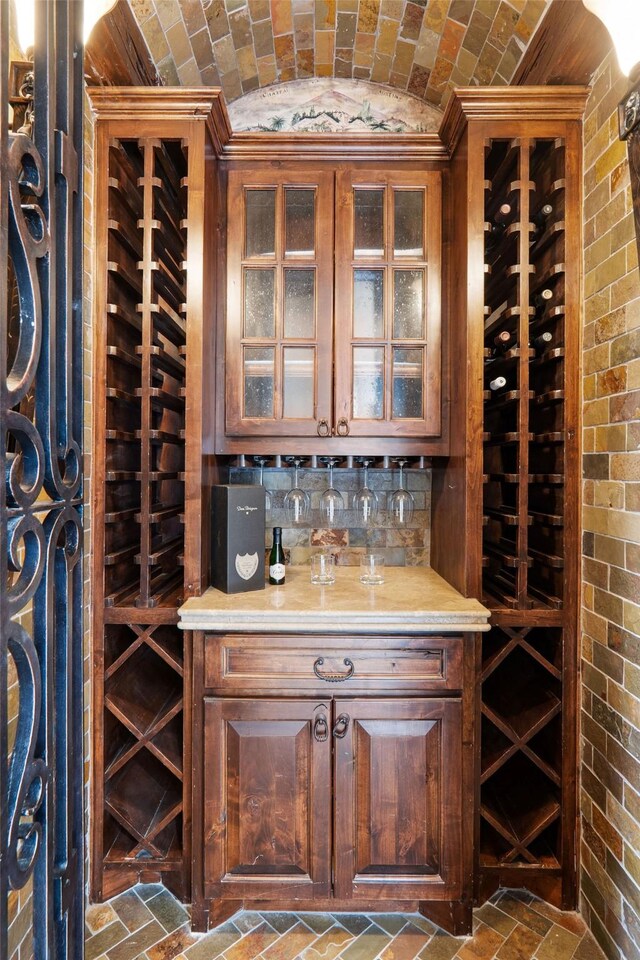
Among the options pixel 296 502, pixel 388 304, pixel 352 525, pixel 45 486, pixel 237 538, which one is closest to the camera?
pixel 45 486

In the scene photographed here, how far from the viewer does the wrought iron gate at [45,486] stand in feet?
2.47

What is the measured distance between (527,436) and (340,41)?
5.79 feet

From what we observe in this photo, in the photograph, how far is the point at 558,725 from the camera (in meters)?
1.67

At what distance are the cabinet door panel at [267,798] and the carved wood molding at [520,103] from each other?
2.01 metres

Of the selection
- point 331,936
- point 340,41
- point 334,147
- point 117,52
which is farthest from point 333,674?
point 340,41

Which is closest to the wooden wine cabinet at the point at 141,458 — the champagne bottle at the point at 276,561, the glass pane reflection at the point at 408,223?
the champagne bottle at the point at 276,561

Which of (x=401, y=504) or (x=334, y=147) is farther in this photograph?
(x=401, y=504)

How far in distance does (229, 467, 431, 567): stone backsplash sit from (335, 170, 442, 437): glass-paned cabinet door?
0.41 meters

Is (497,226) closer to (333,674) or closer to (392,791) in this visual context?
(333,674)

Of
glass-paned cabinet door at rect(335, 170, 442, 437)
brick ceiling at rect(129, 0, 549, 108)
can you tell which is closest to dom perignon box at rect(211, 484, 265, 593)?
glass-paned cabinet door at rect(335, 170, 442, 437)

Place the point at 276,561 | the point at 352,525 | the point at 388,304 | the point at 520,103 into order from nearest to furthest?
the point at 520,103
the point at 388,304
the point at 276,561
the point at 352,525

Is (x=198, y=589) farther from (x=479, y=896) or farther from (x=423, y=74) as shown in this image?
(x=423, y=74)

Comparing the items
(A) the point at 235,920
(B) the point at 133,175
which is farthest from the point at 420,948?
(B) the point at 133,175

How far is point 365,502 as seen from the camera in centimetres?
204
